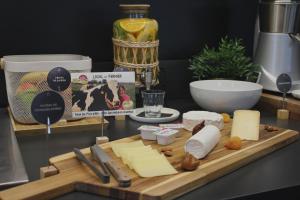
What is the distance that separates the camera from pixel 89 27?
1433mm

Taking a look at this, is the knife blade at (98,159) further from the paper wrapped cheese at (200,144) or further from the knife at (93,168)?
the paper wrapped cheese at (200,144)

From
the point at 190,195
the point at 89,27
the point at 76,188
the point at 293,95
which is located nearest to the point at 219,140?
the point at 190,195

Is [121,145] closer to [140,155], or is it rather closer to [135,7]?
[140,155]

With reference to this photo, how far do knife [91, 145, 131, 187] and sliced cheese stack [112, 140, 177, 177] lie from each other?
0.03 m

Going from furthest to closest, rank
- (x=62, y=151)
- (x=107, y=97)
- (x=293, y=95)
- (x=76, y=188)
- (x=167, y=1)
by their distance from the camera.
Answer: (x=167, y=1)
(x=293, y=95)
(x=107, y=97)
(x=62, y=151)
(x=76, y=188)

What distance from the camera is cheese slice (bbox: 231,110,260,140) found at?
1.05 metres

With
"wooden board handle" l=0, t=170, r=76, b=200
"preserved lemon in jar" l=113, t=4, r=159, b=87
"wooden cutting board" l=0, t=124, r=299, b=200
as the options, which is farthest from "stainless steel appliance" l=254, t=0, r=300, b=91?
"wooden board handle" l=0, t=170, r=76, b=200

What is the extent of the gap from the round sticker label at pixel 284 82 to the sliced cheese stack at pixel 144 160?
639 mm

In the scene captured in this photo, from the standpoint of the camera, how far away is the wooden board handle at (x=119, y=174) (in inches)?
28.8

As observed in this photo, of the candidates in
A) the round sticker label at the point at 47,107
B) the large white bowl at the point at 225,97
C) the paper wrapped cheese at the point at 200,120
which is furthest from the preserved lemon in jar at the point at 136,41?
the round sticker label at the point at 47,107

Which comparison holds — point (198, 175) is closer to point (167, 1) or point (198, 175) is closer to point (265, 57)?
point (265, 57)

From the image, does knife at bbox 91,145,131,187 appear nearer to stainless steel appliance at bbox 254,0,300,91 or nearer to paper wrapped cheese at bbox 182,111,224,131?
paper wrapped cheese at bbox 182,111,224,131

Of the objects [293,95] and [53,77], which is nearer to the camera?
[53,77]

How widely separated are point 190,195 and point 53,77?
1.49ft
